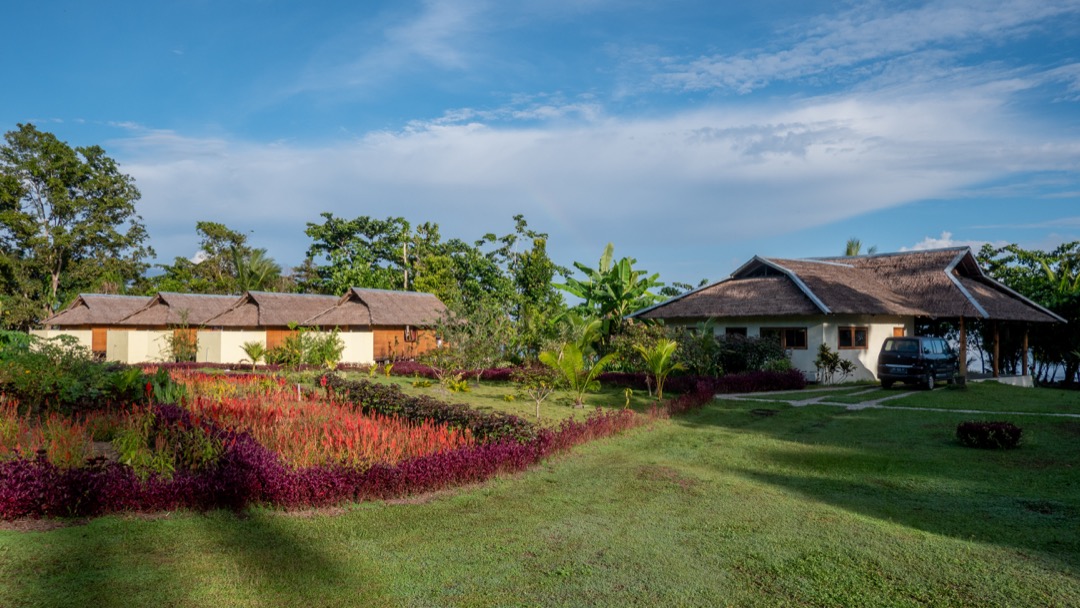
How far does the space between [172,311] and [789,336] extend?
27308 mm

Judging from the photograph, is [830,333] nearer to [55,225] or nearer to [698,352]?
[698,352]

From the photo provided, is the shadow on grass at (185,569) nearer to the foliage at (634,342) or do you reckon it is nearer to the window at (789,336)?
the foliage at (634,342)

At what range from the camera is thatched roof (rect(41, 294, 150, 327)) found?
34188mm

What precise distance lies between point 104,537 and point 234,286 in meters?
45.1

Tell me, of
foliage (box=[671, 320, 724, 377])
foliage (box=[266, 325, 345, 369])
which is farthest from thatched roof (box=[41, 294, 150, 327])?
foliage (box=[671, 320, 724, 377])

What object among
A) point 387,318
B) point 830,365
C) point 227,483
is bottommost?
point 227,483

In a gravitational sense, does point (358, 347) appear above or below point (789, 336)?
below

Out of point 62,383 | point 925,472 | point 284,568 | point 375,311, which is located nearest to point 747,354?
point 925,472

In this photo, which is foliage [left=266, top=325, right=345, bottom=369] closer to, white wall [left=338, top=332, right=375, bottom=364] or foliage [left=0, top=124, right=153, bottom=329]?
white wall [left=338, top=332, right=375, bottom=364]

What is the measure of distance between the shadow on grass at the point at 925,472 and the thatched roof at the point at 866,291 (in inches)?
344

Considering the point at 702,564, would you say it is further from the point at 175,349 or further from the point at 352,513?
the point at 175,349

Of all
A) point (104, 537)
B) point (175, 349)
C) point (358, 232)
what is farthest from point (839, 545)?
point (358, 232)

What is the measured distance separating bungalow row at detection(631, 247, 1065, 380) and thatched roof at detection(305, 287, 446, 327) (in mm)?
11532

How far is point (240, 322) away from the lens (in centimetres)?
3148
